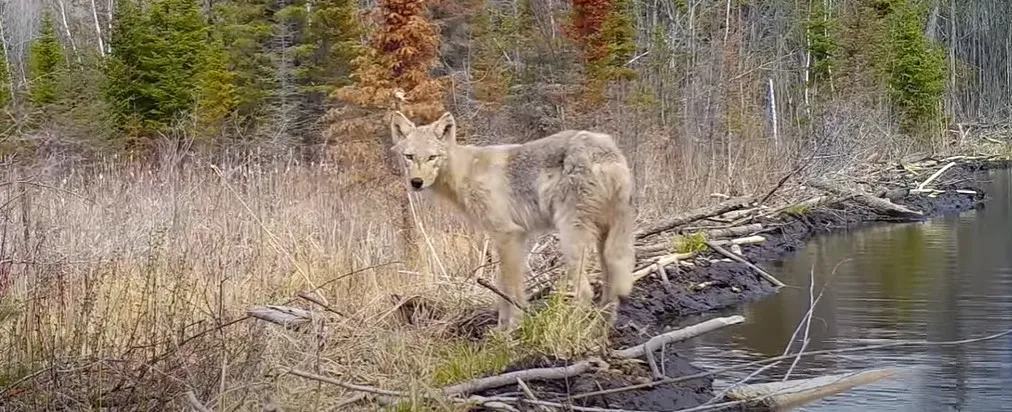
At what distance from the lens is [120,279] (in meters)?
8.07

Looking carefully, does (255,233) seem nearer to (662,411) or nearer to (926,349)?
(662,411)

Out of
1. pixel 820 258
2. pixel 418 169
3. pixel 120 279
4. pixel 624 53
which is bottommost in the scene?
pixel 820 258

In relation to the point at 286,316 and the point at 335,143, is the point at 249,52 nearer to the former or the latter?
the point at 335,143

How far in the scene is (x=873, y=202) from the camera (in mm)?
18844

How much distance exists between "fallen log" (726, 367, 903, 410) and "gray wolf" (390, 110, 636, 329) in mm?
1081

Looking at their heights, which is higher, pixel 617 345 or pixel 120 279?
pixel 120 279

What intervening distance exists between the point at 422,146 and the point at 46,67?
20782 millimetres

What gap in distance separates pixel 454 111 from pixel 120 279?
1431 cm

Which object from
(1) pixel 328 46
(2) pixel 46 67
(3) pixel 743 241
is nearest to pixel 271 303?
(3) pixel 743 241

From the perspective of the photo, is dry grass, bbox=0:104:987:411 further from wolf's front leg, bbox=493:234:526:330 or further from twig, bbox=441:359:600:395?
wolf's front leg, bbox=493:234:526:330

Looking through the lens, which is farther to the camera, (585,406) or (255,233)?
(255,233)

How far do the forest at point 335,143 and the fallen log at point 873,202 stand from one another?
19.3 inches

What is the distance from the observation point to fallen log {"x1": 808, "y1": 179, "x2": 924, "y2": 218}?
18.7 metres

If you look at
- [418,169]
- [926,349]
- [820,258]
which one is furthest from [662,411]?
[820,258]
